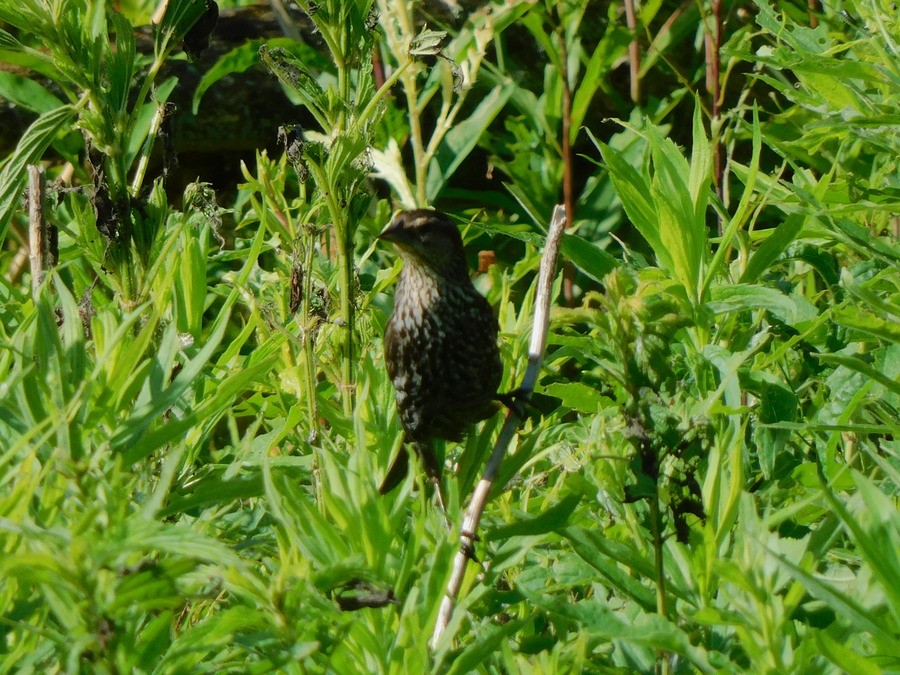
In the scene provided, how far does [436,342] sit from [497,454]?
0.88 metres

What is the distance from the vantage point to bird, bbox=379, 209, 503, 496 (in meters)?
2.28

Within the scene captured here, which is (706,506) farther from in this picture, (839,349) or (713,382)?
(839,349)

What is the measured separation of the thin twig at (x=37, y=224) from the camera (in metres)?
1.74

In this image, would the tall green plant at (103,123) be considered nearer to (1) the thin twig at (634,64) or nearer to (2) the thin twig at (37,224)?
(2) the thin twig at (37,224)

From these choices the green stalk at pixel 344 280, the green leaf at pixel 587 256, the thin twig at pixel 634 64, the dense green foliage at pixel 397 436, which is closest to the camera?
the dense green foliage at pixel 397 436

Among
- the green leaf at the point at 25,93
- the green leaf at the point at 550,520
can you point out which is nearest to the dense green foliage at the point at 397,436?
the green leaf at the point at 550,520

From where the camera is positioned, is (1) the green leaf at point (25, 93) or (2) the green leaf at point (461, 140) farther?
(2) the green leaf at point (461, 140)

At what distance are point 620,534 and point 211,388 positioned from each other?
0.75 meters

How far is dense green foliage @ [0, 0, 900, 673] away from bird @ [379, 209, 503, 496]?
79 millimetres

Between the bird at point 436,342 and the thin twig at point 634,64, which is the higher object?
the thin twig at point 634,64

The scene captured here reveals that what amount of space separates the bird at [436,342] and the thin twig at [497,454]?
1.37 feet

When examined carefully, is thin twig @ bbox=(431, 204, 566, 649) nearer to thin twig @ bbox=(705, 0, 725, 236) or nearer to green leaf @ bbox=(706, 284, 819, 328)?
green leaf @ bbox=(706, 284, 819, 328)

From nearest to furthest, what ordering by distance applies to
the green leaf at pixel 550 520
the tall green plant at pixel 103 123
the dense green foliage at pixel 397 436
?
the dense green foliage at pixel 397 436, the green leaf at pixel 550 520, the tall green plant at pixel 103 123

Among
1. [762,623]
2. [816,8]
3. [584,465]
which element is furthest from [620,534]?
[816,8]
